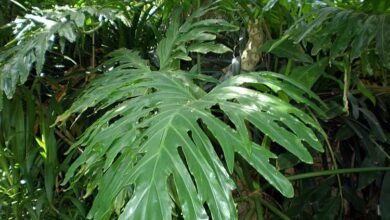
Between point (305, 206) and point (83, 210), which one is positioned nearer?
point (305, 206)

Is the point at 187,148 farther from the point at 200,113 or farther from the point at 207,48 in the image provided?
the point at 207,48

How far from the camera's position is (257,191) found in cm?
85

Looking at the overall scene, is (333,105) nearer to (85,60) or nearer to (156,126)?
(156,126)

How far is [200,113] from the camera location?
21.5 inches

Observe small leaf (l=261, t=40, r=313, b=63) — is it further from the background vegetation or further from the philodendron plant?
the philodendron plant

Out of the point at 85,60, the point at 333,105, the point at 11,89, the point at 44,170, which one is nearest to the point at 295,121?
the point at 333,105

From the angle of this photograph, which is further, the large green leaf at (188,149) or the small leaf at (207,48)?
the small leaf at (207,48)

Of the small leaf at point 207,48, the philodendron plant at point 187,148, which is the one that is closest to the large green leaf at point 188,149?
the philodendron plant at point 187,148

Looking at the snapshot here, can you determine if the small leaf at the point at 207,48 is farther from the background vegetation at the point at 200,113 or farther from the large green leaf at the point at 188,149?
the large green leaf at the point at 188,149

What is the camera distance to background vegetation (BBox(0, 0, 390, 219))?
487 mm

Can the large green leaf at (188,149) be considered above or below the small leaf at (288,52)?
below

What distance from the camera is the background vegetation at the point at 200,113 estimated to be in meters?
0.49

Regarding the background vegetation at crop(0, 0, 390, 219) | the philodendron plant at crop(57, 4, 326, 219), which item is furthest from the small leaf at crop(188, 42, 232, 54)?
the philodendron plant at crop(57, 4, 326, 219)

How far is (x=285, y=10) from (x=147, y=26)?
42 cm
